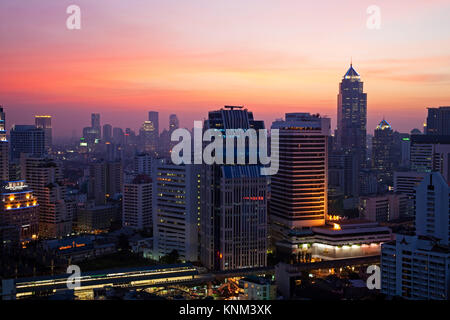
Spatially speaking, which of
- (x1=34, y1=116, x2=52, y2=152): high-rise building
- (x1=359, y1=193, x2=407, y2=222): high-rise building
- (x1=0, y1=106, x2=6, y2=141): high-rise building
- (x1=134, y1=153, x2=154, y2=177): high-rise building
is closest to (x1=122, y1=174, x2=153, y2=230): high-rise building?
(x1=0, y1=106, x2=6, y2=141): high-rise building

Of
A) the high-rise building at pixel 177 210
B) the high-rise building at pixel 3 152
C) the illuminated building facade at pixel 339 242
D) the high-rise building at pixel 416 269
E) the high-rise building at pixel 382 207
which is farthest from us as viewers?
the high-rise building at pixel 382 207

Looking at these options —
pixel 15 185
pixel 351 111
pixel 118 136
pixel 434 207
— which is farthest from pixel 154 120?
pixel 434 207

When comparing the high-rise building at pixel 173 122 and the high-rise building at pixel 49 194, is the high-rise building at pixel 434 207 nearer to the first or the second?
the high-rise building at pixel 49 194

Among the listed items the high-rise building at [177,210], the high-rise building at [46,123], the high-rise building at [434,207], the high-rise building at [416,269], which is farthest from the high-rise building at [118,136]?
the high-rise building at [416,269]

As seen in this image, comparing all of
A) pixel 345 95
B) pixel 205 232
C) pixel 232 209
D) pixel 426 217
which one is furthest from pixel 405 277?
pixel 345 95

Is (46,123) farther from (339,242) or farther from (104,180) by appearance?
(339,242)

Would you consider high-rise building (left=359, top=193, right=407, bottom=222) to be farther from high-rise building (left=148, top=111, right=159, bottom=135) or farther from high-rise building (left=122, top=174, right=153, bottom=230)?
high-rise building (left=148, top=111, right=159, bottom=135)
